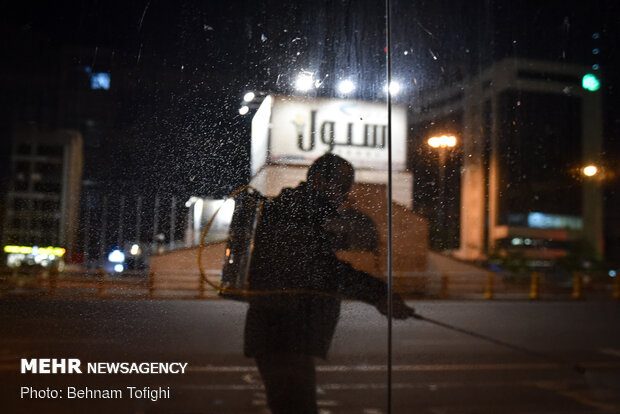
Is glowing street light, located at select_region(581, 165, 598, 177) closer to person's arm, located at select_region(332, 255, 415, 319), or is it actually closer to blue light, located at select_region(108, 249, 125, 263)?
person's arm, located at select_region(332, 255, 415, 319)

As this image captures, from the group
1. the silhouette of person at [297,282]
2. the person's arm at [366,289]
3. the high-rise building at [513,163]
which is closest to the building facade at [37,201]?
the silhouette of person at [297,282]

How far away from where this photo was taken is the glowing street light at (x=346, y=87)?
145cm

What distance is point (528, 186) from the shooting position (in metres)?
1.62

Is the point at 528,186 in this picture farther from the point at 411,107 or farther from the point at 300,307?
the point at 300,307

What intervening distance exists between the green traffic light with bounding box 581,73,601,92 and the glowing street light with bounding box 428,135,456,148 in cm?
65

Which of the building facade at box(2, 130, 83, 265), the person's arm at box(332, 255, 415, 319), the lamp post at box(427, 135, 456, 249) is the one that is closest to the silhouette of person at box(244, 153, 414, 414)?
the person's arm at box(332, 255, 415, 319)

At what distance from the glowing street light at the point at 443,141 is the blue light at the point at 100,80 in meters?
0.97

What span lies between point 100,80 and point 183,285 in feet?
2.06

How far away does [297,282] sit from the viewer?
1385 mm

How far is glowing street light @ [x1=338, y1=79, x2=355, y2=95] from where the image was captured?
145 centimetres

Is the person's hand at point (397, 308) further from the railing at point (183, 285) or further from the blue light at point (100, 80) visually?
the blue light at point (100, 80)

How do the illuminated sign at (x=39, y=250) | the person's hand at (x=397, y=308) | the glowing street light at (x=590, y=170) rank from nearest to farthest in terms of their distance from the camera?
1. the illuminated sign at (x=39, y=250)
2. the person's hand at (x=397, y=308)
3. the glowing street light at (x=590, y=170)

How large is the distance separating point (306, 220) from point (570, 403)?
1056 millimetres

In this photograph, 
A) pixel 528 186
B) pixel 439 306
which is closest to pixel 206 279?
pixel 439 306
